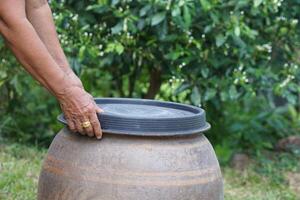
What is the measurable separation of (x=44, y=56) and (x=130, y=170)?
1.96 feet

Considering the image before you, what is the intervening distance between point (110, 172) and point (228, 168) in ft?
9.83

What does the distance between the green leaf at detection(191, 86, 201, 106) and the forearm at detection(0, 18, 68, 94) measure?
2544 mm

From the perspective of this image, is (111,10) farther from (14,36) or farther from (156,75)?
(14,36)

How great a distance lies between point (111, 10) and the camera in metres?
5.30

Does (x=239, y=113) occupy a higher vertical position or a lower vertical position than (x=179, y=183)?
lower

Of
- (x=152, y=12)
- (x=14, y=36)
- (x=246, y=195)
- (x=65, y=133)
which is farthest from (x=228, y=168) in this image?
(x=14, y=36)

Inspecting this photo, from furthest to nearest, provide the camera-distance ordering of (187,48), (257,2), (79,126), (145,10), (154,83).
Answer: (154,83) → (187,48) → (145,10) → (257,2) → (79,126)

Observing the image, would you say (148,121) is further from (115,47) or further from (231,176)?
(231,176)

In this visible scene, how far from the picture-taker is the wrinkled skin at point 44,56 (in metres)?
2.94

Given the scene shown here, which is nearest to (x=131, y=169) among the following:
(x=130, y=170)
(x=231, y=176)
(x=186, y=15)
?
(x=130, y=170)

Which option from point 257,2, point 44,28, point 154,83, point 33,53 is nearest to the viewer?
point 33,53

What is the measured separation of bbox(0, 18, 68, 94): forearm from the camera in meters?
2.94

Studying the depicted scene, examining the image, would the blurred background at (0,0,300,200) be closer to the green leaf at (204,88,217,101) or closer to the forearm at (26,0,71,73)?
the green leaf at (204,88,217,101)

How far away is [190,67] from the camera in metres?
5.57
